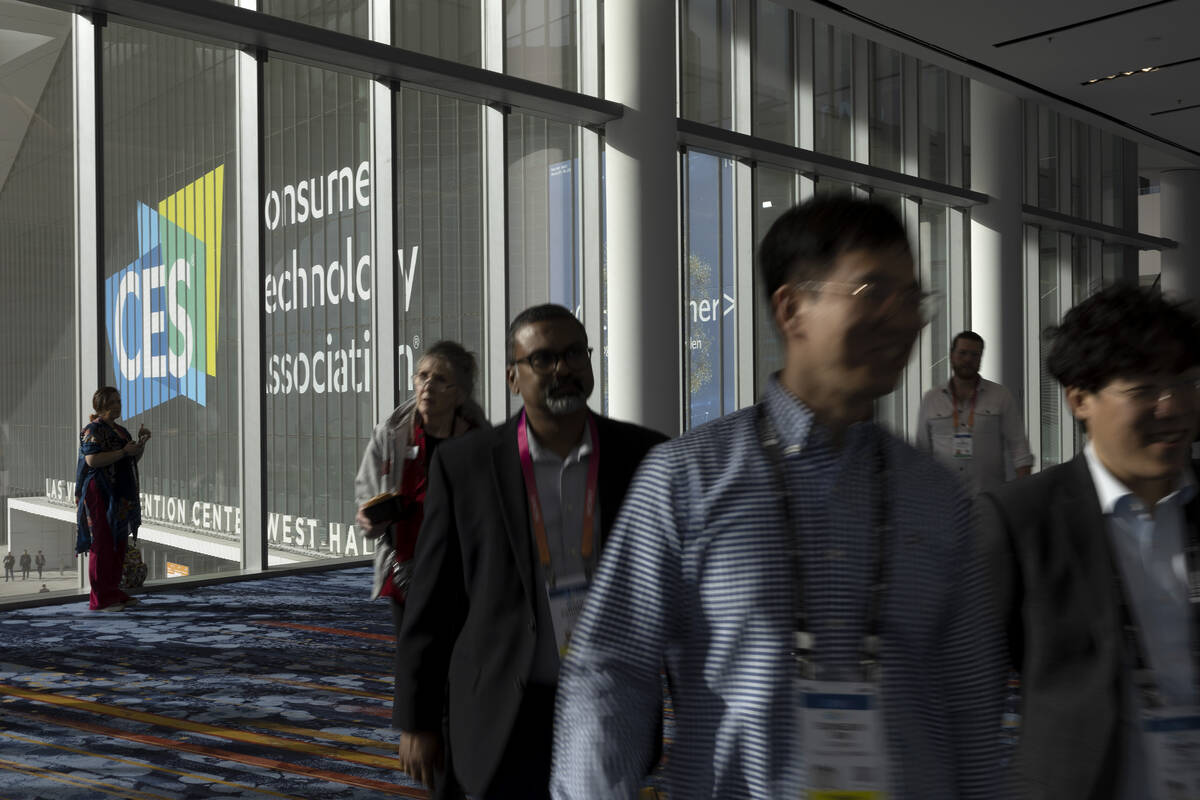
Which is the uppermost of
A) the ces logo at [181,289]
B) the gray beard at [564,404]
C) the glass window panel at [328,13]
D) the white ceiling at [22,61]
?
the glass window panel at [328,13]

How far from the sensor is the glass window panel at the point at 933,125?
14648mm

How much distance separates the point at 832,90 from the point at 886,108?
3.65ft

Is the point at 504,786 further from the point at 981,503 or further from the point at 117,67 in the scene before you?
the point at 117,67

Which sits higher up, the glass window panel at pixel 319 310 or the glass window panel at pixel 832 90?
the glass window panel at pixel 832 90

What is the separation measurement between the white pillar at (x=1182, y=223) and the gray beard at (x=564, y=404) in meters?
19.7

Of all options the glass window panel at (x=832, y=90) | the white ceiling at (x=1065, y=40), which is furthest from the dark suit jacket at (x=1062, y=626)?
the glass window panel at (x=832, y=90)

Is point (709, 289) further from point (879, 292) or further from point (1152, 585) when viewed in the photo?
point (879, 292)

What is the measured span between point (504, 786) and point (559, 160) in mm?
8713

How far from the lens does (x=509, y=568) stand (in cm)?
231

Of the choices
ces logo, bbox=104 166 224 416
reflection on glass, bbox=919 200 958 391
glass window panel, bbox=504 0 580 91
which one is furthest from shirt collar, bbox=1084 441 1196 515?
reflection on glass, bbox=919 200 958 391

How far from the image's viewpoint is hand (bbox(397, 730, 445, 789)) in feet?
7.98

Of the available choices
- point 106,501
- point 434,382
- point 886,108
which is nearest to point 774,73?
point 886,108

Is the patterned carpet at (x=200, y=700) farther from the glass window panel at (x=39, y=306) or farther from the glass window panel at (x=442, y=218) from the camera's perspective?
the glass window panel at (x=442, y=218)

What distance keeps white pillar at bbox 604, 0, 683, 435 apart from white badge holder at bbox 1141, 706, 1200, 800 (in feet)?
27.0
